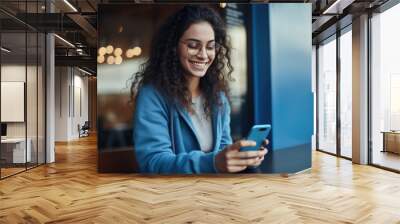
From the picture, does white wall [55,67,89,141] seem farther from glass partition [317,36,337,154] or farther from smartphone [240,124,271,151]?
smartphone [240,124,271,151]

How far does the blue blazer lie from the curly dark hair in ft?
0.50

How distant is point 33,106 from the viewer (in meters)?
8.20

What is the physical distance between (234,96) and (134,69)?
1880 mm

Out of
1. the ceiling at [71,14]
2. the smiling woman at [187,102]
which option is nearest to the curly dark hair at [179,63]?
the smiling woman at [187,102]

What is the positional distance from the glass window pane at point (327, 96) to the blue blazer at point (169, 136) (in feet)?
16.0

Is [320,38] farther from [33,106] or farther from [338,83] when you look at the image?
[33,106]

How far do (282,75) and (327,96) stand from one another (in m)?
4.75

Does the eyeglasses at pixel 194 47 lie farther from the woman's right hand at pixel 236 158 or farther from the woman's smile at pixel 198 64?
the woman's right hand at pixel 236 158

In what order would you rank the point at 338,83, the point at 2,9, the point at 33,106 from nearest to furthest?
the point at 2,9 → the point at 33,106 → the point at 338,83

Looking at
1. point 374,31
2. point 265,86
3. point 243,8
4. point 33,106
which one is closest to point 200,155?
point 265,86

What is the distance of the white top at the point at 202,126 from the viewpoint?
6.68 meters

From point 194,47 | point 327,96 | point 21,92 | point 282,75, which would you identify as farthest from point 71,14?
point 327,96

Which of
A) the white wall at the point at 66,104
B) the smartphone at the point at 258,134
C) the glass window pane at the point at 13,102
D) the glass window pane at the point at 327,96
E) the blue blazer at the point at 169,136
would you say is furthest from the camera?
the white wall at the point at 66,104

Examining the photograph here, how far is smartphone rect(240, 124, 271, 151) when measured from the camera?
6773mm
